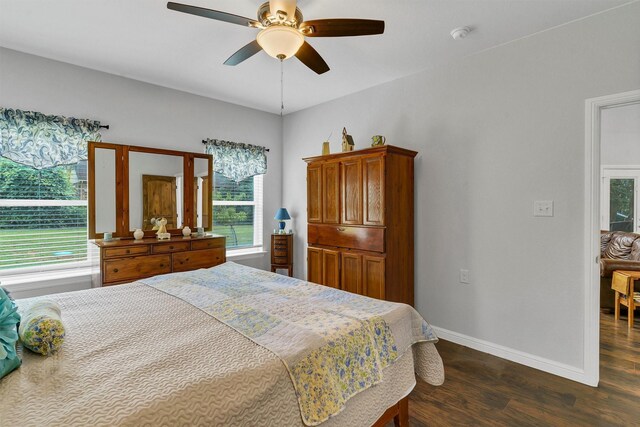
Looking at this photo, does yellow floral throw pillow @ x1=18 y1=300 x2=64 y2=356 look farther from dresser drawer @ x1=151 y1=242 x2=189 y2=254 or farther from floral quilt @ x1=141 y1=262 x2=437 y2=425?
dresser drawer @ x1=151 y1=242 x2=189 y2=254

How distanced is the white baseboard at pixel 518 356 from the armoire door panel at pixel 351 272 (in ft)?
2.99

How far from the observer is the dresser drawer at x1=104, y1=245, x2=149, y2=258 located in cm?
305

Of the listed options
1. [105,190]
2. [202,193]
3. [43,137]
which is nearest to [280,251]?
[202,193]

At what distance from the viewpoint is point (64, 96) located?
3.15 meters

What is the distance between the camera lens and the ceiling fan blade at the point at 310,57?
2.14 m

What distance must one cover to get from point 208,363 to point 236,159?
140 inches

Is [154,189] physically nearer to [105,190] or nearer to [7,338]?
[105,190]

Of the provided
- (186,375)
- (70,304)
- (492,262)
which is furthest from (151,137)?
(492,262)

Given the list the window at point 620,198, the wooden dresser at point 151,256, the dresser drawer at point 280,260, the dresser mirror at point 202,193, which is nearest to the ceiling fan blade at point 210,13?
the wooden dresser at point 151,256

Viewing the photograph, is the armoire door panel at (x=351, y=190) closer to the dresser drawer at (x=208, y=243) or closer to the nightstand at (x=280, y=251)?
the nightstand at (x=280, y=251)

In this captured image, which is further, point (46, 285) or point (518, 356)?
point (46, 285)

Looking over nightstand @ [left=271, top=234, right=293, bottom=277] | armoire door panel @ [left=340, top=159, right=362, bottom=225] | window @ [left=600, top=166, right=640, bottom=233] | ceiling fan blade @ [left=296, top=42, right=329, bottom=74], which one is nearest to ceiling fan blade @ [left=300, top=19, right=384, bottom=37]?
ceiling fan blade @ [left=296, top=42, right=329, bottom=74]

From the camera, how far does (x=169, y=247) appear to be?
3.46m

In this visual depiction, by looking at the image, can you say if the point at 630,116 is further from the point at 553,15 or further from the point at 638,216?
the point at 553,15
